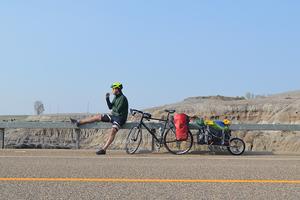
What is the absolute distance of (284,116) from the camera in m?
33.2

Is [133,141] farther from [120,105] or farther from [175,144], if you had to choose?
[175,144]

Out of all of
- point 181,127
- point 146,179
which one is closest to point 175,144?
point 181,127

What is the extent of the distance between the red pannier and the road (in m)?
2.59

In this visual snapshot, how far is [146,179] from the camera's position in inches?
300

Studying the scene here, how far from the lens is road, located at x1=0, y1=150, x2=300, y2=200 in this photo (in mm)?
6453

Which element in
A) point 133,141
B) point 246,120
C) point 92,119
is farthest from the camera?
point 246,120

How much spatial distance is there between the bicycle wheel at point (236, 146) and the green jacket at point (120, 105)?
3013 millimetres

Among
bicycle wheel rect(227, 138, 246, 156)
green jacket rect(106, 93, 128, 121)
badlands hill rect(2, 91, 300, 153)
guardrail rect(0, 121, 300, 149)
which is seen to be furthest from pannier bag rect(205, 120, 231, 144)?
badlands hill rect(2, 91, 300, 153)

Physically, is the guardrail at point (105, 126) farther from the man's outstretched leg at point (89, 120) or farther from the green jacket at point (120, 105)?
the green jacket at point (120, 105)

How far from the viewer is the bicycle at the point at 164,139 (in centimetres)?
1295

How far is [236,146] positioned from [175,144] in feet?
5.49

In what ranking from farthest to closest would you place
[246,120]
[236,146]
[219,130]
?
[246,120]
[219,130]
[236,146]

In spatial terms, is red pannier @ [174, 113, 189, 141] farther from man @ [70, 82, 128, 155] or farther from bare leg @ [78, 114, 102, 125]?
bare leg @ [78, 114, 102, 125]

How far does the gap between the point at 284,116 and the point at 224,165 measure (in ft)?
81.3
